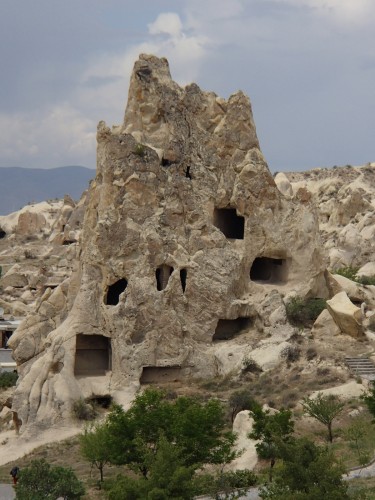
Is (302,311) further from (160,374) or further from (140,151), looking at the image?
(140,151)

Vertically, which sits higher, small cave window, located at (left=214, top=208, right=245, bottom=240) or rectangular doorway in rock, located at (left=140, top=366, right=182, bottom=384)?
small cave window, located at (left=214, top=208, right=245, bottom=240)

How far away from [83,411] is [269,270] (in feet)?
32.4

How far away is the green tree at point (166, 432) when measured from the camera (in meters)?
20.2

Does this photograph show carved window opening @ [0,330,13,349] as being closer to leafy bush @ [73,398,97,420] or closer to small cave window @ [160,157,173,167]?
small cave window @ [160,157,173,167]

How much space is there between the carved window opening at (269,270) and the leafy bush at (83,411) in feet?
29.0

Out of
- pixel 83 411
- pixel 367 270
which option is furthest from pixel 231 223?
pixel 367 270

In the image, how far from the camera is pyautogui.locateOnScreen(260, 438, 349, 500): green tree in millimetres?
15453

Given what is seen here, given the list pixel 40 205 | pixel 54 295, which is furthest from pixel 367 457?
pixel 40 205

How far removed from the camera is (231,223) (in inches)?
1383

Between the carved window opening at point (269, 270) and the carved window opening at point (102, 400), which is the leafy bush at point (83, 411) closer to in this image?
the carved window opening at point (102, 400)

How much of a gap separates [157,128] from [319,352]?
10127mm

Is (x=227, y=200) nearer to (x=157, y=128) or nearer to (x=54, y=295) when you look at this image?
(x=157, y=128)

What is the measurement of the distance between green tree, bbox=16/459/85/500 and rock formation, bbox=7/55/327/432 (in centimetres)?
881

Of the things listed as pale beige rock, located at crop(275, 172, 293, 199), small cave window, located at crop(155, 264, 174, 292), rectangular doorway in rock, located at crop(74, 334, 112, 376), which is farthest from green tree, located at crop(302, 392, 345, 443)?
pale beige rock, located at crop(275, 172, 293, 199)
